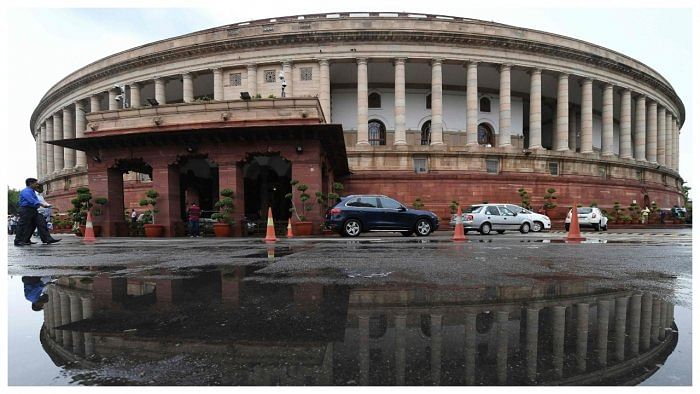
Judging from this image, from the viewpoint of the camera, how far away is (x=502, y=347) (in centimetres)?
242

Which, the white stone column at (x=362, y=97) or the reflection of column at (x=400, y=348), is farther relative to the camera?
the white stone column at (x=362, y=97)

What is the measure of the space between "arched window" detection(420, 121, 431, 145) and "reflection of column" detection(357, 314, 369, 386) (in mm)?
36270

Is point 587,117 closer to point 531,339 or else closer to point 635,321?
point 635,321

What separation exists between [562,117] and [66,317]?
137ft

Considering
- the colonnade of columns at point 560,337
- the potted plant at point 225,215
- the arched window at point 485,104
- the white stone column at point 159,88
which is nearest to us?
the colonnade of columns at point 560,337

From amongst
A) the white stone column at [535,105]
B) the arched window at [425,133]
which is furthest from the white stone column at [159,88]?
the white stone column at [535,105]

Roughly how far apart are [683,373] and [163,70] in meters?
43.4

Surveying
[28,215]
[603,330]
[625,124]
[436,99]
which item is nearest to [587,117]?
[625,124]

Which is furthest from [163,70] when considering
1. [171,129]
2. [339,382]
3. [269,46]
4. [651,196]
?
[651,196]

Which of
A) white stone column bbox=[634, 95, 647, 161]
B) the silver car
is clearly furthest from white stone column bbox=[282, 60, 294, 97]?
white stone column bbox=[634, 95, 647, 161]

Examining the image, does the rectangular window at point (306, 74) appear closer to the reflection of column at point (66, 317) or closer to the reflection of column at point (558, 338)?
the reflection of column at point (66, 317)

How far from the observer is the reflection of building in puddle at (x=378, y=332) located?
210cm

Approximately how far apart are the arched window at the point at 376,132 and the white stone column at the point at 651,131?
33438 millimetres

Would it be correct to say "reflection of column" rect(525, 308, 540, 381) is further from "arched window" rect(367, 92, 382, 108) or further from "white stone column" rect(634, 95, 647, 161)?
"white stone column" rect(634, 95, 647, 161)
